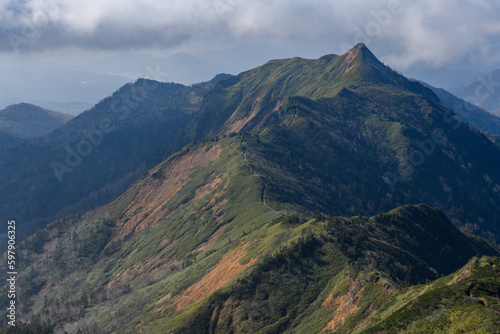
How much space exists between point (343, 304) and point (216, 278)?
2005 inches

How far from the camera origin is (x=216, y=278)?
12481 cm

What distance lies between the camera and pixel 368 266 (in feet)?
330

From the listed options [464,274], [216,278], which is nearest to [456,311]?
[464,274]

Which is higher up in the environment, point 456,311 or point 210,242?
point 456,311

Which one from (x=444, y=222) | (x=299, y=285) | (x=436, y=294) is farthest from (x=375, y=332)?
(x=444, y=222)

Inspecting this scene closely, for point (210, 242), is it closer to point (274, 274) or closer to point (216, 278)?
point (216, 278)

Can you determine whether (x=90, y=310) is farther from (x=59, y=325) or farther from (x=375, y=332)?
(x=375, y=332)

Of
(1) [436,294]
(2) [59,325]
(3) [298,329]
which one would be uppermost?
(1) [436,294]

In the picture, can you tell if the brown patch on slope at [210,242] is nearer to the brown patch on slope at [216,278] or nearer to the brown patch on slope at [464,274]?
the brown patch on slope at [216,278]

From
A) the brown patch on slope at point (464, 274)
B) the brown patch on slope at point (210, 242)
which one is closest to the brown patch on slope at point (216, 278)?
the brown patch on slope at point (210, 242)

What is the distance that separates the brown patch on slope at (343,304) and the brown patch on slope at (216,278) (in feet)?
114

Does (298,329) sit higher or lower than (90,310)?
higher

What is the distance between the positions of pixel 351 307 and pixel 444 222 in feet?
278

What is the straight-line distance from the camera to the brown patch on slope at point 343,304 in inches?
3156
